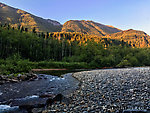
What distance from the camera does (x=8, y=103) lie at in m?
7.86

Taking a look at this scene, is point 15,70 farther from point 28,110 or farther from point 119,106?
point 119,106

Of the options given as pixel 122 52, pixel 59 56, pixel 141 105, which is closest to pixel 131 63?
pixel 122 52

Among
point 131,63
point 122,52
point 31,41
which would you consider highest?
point 31,41

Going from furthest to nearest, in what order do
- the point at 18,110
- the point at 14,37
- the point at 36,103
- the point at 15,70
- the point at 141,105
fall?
the point at 14,37 < the point at 15,70 < the point at 36,103 < the point at 18,110 < the point at 141,105

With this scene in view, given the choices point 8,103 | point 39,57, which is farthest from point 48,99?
point 39,57

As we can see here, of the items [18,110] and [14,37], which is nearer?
[18,110]

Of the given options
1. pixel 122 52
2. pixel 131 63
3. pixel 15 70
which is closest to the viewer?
pixel 15 70

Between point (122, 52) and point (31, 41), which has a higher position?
point (31, 41)

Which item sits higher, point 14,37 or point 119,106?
point 14,37

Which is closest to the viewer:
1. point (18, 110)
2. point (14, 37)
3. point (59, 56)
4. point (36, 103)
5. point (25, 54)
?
point (18, 110)

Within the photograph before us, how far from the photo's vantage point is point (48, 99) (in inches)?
311

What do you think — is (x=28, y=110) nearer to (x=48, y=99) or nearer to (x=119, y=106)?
(x=48, y=99)

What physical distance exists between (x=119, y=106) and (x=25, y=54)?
222 ft

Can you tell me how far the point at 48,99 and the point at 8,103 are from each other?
9.44 feet
